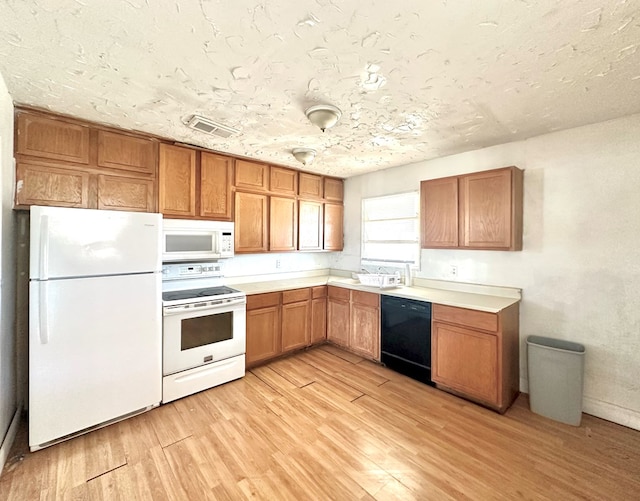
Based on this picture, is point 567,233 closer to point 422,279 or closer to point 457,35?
point 422,279

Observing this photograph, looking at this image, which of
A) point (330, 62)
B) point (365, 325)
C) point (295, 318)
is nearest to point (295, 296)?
point (295, 318)

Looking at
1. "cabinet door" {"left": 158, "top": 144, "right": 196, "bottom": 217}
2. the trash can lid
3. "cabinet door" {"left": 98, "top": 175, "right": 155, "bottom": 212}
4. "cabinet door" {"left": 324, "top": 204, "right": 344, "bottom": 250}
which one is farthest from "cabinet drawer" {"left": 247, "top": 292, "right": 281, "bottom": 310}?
the trash can lid

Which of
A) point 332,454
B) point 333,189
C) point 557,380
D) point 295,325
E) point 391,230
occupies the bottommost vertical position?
point 332,454

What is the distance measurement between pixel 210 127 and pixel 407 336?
284 cm

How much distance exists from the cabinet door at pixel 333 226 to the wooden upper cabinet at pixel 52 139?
2860 millimetres

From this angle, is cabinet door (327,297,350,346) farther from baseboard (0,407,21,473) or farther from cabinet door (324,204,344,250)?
baseboard (0,407,21,473)

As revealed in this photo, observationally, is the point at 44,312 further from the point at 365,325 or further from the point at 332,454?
the point at 365,325

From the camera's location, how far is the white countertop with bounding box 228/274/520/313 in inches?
104

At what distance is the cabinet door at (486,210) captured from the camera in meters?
2.62

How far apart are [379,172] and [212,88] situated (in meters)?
2.71

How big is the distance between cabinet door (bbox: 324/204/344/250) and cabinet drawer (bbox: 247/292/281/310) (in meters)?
1.25

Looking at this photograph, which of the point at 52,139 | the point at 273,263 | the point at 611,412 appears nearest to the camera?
the point at 52,139

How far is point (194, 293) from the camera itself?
9.70ft

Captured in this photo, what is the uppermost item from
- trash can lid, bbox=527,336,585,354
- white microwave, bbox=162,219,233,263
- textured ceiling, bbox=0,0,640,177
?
textured ceiling, bbox=0,0,640,177
